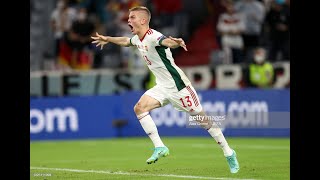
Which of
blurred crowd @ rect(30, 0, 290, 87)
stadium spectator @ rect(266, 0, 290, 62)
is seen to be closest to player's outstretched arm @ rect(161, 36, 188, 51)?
blurred crowd @ rect(30, 0, 290, 87)

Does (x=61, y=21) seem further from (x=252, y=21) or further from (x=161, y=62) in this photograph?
(x=161, y=62)

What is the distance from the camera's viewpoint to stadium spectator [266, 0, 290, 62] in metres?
26.1

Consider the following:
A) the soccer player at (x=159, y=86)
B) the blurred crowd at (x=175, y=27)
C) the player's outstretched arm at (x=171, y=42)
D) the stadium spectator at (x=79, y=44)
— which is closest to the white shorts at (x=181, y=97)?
the soccer player at (x=159, y=86)

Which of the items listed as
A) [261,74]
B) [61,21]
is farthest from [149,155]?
[61,21]

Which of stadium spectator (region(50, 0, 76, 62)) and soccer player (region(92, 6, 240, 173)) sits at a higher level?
stadium spectator (region(50, 0, 76, 62))

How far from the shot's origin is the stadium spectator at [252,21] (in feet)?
88.2

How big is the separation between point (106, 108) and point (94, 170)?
1007 cm

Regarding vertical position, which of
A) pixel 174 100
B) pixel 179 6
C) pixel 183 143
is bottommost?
pixel 183 143

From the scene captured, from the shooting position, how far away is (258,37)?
2689cm

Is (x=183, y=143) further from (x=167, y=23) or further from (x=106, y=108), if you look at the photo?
(x=167, y=23)

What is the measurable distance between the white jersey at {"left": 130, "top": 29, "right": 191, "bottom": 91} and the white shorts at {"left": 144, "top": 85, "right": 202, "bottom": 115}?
9 cm

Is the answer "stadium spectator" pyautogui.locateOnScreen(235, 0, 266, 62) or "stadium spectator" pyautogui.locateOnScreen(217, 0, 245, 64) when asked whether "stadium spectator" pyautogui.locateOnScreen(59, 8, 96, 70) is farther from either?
"stadium spectator" pyautogui.locateOnScreen(235, 0, 266, 62)

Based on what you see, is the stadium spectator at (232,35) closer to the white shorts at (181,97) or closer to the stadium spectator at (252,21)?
the stadium spectator at (252,21)
